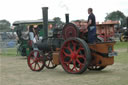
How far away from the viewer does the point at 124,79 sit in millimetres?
6918

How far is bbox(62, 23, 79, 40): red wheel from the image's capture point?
26.9ft

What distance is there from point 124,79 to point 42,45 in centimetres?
338

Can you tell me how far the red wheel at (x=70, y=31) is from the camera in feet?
26.9

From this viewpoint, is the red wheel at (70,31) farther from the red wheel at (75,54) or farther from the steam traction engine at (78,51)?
the red wheel at (75,54)

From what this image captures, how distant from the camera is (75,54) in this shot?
803cm

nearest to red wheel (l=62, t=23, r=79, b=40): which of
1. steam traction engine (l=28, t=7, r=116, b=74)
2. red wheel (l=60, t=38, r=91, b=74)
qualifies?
steam traction engine (l=28, t=7, r=116, b=74)

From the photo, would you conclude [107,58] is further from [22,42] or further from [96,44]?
[22,42]

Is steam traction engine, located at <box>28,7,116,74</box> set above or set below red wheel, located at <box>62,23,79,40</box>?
below

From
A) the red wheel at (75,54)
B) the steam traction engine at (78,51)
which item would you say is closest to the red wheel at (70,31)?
the steam traction engine at (78,51)

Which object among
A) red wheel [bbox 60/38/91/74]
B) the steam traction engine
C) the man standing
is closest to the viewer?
red wheel [bbox 60/38/91/74]

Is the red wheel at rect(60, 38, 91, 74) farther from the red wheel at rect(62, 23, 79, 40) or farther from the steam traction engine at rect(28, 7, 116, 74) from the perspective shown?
the red wheel at rect(62, 23, 79, 40)

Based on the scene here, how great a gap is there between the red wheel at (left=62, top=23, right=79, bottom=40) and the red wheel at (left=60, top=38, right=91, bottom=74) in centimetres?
27

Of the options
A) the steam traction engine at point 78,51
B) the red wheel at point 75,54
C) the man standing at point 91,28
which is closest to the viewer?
the red wheel at point 75,54

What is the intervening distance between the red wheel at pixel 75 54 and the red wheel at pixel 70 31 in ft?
0.90
